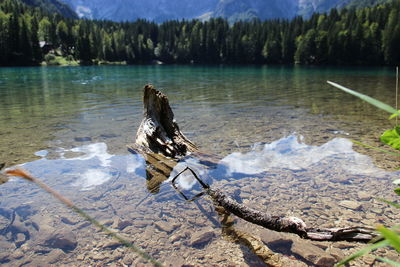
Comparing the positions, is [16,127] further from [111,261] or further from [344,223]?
[344,223]

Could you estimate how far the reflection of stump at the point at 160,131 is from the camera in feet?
26.2

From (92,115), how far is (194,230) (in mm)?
11129

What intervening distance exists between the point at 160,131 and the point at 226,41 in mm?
138601

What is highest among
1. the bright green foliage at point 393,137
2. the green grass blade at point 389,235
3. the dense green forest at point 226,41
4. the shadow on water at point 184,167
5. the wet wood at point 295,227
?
the dense green forest at point 226,41

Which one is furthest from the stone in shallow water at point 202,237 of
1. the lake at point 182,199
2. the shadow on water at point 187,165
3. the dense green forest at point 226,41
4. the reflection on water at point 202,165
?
the dense green forest at point 226,41

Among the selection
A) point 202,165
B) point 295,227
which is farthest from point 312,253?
point 202,165

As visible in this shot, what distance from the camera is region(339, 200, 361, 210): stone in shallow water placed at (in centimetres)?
506

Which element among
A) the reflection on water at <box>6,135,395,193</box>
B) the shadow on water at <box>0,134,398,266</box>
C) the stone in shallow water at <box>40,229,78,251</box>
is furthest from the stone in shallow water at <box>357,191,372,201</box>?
the stone in shallow water at <box>40,229,78,251</box>

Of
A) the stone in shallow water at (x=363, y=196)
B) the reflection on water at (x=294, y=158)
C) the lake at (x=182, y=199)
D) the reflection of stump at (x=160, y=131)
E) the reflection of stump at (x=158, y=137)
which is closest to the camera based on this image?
the lake at (x=182, y=199)

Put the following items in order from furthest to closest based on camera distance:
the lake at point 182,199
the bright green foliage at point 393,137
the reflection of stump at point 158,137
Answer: the reflection of stump at point 158,137 → the lake at point 182,199 → the bright green foliage at point 393,137

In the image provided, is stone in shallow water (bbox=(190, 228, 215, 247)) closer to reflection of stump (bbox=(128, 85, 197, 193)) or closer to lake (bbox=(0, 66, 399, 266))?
lake (bbox=(0, 66, 399, 266))

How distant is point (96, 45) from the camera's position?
12850 centimetres

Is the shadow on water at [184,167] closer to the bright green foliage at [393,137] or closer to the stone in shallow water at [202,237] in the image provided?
the stone in shallow water at [202,237]

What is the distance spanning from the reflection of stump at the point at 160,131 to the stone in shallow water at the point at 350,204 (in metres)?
4.09
